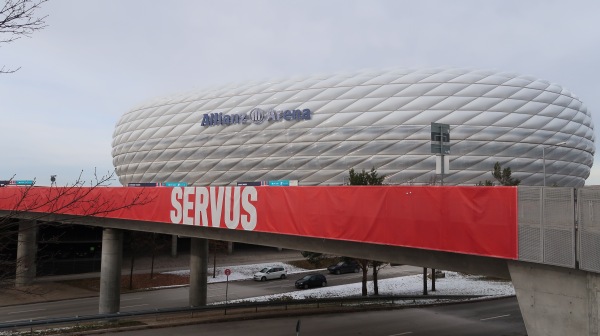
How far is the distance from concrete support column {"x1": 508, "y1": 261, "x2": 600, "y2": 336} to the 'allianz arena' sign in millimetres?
46125

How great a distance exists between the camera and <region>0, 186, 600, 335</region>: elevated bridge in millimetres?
7438

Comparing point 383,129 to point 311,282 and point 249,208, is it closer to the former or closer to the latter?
point 311,282

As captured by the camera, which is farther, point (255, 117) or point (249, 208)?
point (255, 117)

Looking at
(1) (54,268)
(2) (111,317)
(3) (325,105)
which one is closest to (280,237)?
(2) (111,317)

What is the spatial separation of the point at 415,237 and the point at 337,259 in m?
38.9

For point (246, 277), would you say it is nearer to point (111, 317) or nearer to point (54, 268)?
point (54, 268)

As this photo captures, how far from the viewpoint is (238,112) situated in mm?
57031

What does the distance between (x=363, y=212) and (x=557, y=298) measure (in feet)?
16.1

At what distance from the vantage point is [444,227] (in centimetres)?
981

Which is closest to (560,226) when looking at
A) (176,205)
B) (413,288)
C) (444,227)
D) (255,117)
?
(444,227)

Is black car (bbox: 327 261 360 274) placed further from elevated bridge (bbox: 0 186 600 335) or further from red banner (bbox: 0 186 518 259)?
red banner (bbox: 0 186 518 259)

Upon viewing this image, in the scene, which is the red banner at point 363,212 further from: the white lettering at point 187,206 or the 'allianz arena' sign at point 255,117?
the 'allianz arena' sign at point 255,117

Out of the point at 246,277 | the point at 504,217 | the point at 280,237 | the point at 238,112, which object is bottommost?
the point at 246,277

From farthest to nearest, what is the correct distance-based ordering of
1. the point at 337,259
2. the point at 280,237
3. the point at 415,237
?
the point at 337,259 → the point at 280,237 → the point at 415,237
